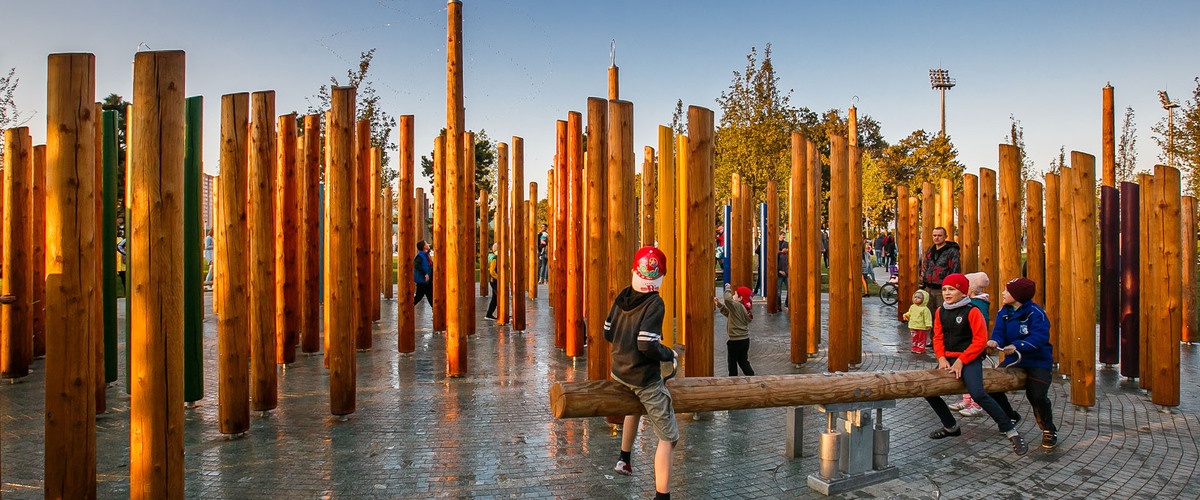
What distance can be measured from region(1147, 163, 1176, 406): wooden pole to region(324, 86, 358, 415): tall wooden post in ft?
23.5

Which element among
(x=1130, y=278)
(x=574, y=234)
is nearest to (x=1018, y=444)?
(x=1130, y=278)

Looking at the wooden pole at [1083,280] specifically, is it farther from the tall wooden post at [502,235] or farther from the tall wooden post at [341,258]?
the tall wooden post at [502,235]

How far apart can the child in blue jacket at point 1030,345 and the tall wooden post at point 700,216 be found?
93.8 inches

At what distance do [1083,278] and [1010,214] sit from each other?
1.15 meters

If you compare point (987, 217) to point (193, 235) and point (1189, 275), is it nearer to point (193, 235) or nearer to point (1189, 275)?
point (1189, 275)

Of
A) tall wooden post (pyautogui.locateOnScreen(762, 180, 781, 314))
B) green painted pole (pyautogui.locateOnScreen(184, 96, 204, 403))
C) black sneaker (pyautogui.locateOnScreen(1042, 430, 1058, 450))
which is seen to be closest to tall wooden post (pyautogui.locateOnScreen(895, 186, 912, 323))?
tall wooden post (pyautogui.locateOnScreen(762, 180, 781, 314))

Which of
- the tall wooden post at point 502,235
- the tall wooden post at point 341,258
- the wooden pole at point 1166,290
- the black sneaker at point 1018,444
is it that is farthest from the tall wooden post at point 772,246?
the tall wooden post at point 341,258

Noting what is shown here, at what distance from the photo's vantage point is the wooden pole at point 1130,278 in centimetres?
876

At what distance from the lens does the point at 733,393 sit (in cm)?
516

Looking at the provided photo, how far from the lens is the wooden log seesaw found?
5.01 m

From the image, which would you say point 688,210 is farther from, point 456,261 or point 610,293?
point 456,261

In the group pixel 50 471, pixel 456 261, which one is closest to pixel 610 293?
pixel 456 261

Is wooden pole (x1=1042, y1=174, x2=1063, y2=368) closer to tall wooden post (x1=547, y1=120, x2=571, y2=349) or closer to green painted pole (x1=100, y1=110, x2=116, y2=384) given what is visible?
tall wooden post (x1=547, y1=120, x2=571, y2=349)

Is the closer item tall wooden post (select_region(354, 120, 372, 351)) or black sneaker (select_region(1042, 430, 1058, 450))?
black sneaker (select_region(1042, 430, 1058, 450))
